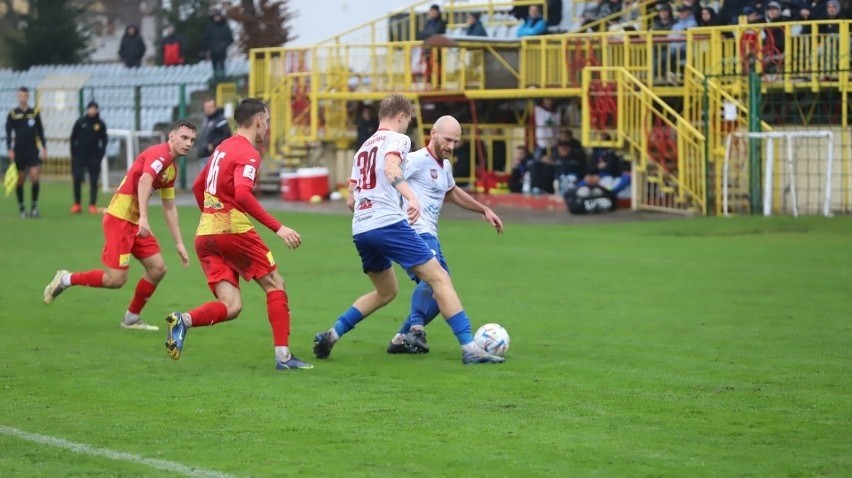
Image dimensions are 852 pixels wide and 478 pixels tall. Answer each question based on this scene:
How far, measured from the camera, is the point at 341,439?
7.03m

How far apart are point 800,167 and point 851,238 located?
4.33 m

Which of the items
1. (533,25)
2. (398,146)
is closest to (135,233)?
(398,146)

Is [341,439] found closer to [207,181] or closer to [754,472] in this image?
[754,472]

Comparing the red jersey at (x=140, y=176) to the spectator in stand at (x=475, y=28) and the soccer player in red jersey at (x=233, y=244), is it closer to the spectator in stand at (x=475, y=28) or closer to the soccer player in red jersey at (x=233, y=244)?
the soccer player in red jersey at (x=233, y=244)

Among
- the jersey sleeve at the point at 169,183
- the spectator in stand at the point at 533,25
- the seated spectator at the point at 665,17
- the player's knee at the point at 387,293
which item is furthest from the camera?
the spectator in stand at the point at 533,25

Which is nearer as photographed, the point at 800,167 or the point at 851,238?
the point at 851,238

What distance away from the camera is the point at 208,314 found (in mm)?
9320

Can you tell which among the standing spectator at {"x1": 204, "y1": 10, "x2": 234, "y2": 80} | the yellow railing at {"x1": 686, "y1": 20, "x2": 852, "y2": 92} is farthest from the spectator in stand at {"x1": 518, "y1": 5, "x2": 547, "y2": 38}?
the standing spectator at {"x1": 204, "y1": 10, "x2": 234, "y2": 80}

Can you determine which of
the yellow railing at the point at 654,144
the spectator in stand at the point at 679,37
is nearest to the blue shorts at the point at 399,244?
the yellow railing at the point at 654,144

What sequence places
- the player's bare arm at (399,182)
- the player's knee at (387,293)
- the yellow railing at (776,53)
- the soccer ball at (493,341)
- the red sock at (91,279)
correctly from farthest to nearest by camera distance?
the yellow railing at (776,53), the red sock at (91,279), the player's knee at (387,293), the soccer ball at (493,341), the player's bare arm at (399,182)

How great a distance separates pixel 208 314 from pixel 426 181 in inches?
73.2

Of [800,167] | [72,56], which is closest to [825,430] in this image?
[800,167]

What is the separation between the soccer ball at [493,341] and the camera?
9617 mm

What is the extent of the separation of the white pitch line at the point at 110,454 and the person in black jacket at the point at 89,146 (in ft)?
59.7
